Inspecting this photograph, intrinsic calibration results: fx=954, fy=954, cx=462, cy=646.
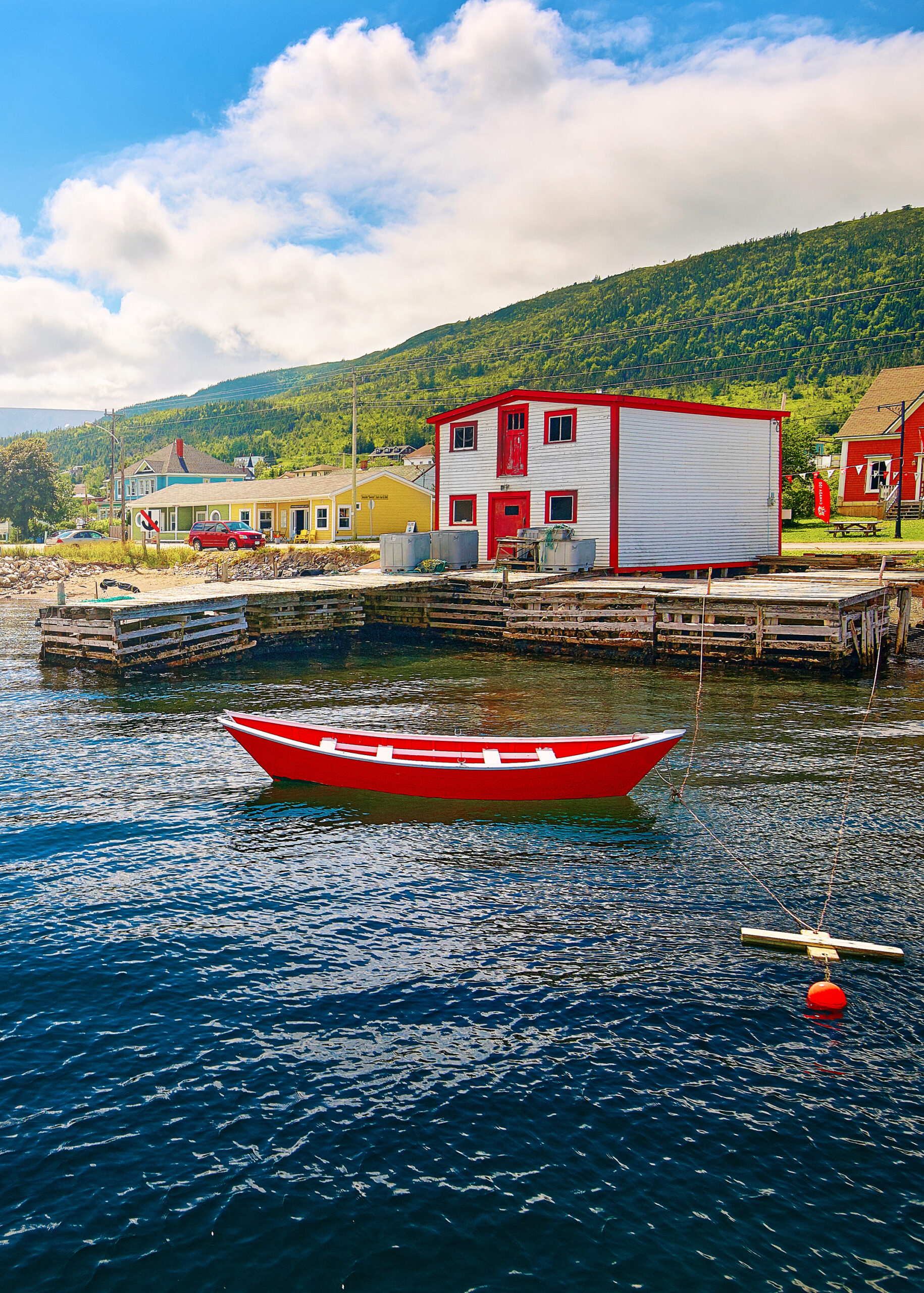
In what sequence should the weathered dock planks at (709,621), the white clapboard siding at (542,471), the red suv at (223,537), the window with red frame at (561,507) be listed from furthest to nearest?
the red suv at (223,537), the window with red frame at (561,507), the white clapboard siding at (542,471), the weathered dock planks at (709,621)

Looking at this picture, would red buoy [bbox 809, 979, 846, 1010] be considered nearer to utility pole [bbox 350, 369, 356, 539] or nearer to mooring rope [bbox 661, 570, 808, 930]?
→ mooring rope [bbox 661, 570, 808, 930]

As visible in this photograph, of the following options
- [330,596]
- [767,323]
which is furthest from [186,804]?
[767,323]

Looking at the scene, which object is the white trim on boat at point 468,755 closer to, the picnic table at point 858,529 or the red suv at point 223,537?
the picnic table at point 858,529

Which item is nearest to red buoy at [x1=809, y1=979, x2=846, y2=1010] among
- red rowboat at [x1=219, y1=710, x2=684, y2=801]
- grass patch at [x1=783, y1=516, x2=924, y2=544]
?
red rowboat at [x1=219, y1=710, x2=684, y2=801]

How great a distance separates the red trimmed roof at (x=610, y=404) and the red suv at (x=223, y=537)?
20540 mm

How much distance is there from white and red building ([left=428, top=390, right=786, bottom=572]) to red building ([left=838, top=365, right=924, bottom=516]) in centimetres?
2021

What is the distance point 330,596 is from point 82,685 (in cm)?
1090

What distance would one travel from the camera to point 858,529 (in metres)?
51.6

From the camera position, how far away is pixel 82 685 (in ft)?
82.2

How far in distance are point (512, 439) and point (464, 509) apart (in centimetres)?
421

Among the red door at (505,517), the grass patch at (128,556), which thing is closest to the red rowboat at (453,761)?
the red door at (505,517)

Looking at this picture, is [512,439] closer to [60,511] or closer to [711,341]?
[60,511]

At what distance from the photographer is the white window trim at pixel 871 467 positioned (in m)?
61.1

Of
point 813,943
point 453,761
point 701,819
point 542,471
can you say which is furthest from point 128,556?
point 813,943
